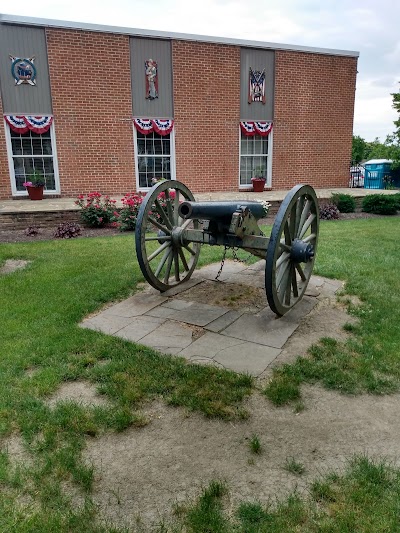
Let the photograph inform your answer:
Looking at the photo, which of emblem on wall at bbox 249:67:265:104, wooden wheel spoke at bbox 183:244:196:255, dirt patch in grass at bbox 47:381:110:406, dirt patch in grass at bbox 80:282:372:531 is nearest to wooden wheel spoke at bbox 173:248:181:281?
wooden wheel spoke at bbox 183:244:196:255

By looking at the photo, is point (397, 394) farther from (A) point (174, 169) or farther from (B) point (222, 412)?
(A) point (174, 169)

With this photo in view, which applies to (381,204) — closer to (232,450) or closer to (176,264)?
(176,264)

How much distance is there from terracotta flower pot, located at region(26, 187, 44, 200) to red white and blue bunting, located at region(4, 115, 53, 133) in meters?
1.57

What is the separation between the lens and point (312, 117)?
14.5 metres

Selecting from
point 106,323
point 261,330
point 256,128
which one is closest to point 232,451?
point 261,330

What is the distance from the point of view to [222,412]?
8.48 feet

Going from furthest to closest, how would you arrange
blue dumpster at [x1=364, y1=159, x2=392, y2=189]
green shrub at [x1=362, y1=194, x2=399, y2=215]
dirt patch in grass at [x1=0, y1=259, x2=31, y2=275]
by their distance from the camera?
blue dumpster at [x1=364, y1=159, x2=392, y2=189] → green shrub at [x1=362, y1=194, x2=399, y2=215] → dirt patch in grass at [x1=0, y1=259, x2=31, y2=275]

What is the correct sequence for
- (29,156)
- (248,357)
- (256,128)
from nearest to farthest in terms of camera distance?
(248,357) < (29,156) < (256,128)

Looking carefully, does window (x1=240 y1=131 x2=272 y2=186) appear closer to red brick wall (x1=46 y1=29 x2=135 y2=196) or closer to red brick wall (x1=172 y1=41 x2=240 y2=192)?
red brick wall (x1=172 y1=41 x2=240 y2=192)

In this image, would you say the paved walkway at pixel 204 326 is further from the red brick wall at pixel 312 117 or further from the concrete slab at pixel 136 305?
the red brick wall at pixel 312 117

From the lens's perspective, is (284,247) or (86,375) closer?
(86,375)

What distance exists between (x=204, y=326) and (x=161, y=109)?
10.3 m

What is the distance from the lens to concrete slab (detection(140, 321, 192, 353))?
11.5ft

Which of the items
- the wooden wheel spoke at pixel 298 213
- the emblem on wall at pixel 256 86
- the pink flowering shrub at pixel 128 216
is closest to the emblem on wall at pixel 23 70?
the pink flowering shrub at pixel 128 216
